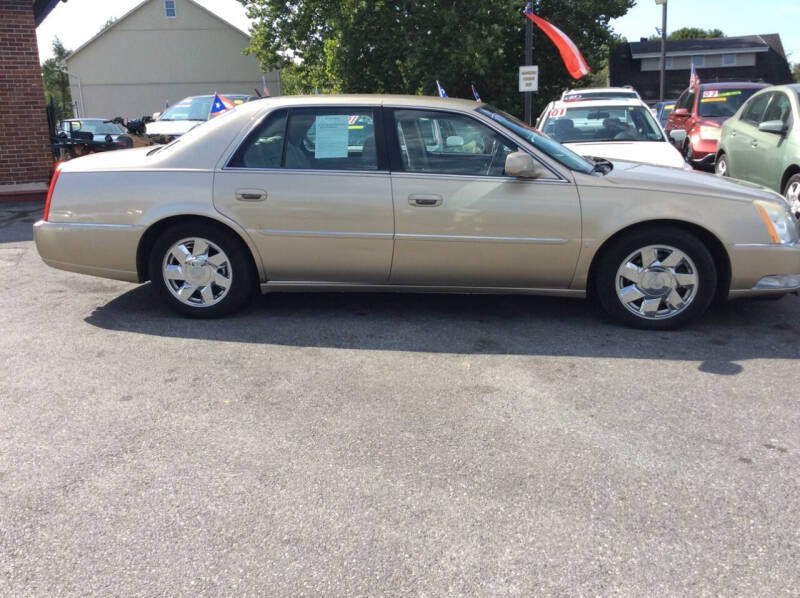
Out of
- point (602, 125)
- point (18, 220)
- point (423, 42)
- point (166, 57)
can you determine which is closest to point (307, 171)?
point (602, 125)

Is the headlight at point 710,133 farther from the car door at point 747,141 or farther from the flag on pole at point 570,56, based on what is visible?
the car door at point 747,141

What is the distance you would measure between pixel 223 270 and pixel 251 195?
0.58 metres

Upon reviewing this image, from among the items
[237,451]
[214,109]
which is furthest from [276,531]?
[214,109]

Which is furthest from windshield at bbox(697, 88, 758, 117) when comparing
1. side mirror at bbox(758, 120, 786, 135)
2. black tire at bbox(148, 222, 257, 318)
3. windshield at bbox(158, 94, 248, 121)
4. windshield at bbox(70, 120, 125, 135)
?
windshield at bbox(70, 120, 125, 135)

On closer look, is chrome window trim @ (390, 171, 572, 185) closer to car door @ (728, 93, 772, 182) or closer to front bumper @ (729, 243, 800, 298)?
front bumper @ (729, 243, 800, 298)

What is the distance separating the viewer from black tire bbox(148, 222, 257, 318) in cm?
538

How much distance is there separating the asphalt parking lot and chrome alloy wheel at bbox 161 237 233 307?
0.82ft

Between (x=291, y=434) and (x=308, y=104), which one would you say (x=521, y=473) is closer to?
(x=291, y=434)

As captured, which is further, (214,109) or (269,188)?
(214,109)

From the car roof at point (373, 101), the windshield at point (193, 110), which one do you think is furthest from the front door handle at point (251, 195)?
the windshield at point (193, 110)

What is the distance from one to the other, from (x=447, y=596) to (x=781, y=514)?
1.37 metres

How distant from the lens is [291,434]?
3.70m

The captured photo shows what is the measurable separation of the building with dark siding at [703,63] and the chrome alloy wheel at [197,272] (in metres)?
46.7

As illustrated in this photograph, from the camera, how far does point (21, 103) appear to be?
1198cm
